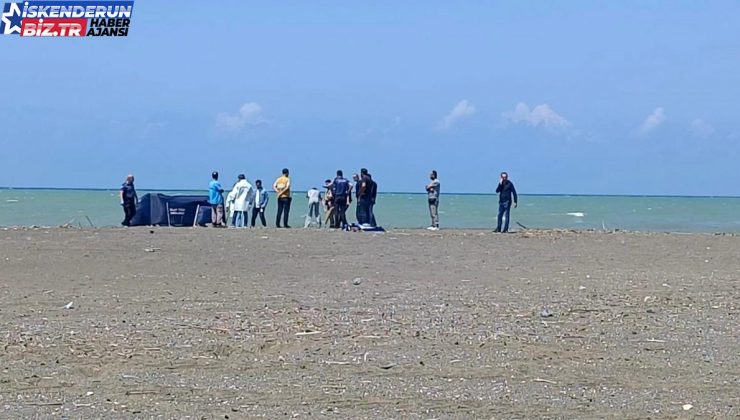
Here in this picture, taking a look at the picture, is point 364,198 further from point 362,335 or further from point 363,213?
point 362,335

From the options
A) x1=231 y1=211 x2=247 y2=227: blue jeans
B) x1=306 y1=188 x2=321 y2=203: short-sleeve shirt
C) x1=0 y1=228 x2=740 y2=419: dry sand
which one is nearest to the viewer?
x1=0 y1=228 x2=740 y2=419: dry sand

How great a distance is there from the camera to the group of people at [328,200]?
1074 inches

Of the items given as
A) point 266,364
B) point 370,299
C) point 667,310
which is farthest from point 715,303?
point 266,364

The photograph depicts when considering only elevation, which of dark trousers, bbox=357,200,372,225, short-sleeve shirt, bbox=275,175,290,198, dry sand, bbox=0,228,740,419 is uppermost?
short-sleeve shirt, bbox=275,175,290,198

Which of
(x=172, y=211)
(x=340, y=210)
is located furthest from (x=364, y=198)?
(x=172, y=211)

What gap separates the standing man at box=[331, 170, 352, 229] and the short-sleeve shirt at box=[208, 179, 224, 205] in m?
2.84

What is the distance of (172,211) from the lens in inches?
1136

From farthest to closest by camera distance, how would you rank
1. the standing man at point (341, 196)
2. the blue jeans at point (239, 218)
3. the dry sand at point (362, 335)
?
the blue jeans at point (239, 218) < the standing man at point (341, 196) < the dry sand at point (362, 335)

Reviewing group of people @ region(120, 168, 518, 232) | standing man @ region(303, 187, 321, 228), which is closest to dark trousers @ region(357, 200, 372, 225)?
group of people @ region(120, 168, 518, 232)

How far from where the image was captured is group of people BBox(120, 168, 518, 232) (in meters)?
27.3

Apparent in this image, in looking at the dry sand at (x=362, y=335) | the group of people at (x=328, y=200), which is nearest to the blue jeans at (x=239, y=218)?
the group of people at (x=328, y=200)

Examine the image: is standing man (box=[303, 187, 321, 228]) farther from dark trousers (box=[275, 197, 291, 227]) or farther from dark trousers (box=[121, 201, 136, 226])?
dark trousers (box=[121, 201, 136, 226])

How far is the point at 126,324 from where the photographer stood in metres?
11.4

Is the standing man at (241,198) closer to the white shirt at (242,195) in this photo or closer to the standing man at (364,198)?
the white shirt at (242,195)
